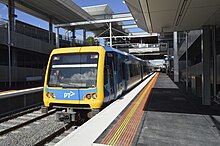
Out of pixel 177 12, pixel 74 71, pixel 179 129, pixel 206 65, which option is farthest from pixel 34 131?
pixel 206 65

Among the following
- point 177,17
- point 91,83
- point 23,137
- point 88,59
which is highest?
point 177,17

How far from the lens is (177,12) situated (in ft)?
20.3

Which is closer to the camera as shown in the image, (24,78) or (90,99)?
(90,99)

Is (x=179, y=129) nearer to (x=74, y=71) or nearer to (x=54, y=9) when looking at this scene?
(x=74, y=71)

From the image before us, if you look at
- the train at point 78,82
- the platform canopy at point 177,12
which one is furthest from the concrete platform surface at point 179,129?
the platform canopy at point 177,12

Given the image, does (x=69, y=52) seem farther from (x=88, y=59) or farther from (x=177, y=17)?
(x=177, y=17)

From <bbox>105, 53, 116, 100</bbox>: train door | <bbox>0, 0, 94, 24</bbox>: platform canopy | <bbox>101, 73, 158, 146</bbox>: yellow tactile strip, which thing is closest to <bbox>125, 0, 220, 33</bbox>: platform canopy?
<bbox>105, 53, 116, 100</bbox>: train door

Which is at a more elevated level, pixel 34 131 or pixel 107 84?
pixel 107 84

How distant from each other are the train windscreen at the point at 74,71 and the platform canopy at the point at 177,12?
2.19 metres

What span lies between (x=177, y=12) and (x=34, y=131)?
19.8 ft

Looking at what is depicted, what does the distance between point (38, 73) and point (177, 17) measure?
22273 millimetres

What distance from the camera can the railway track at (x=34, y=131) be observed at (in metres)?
5.36

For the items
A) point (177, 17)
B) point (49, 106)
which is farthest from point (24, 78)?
point (177, 17)

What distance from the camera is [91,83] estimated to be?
249 inches
